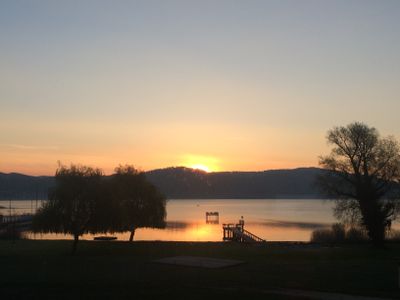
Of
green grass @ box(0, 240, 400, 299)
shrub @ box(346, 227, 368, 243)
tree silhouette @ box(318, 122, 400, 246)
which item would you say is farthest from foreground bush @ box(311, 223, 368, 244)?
green grass @ box(0, 240, 400, 299)

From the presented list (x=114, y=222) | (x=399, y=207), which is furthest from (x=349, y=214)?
(x=114, y=222)

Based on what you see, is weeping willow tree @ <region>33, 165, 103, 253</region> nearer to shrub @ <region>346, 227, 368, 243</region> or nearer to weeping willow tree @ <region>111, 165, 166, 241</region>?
weeping willow tree @ <region>111, 165, 166, 241</region>

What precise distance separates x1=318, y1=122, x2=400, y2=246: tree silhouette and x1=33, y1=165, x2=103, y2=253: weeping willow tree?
20963 millimetres

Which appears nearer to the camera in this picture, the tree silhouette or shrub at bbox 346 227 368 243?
the tree silhouette

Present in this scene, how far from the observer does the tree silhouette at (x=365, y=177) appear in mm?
45844

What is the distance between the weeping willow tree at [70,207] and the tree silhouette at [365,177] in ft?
68.8

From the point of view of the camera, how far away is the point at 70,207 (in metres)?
41.3

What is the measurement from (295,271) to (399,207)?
25806 millimetres

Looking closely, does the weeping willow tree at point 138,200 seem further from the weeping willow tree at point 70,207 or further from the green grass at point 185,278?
the green grass at point 185,278

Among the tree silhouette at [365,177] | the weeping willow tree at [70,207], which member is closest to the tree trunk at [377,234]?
the tree silhouette at [365,177]

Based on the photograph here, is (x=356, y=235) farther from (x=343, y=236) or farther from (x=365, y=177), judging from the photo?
(x=365, y=177)

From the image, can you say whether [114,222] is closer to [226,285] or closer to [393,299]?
[226,285]

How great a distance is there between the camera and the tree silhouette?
4584cm

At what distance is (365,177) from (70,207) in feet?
85.8
